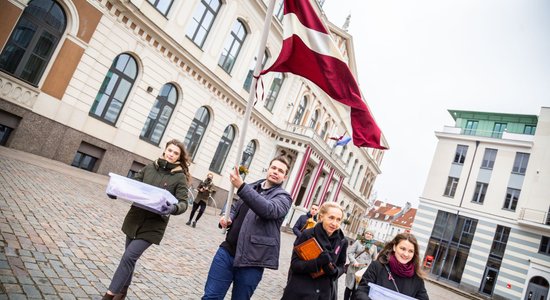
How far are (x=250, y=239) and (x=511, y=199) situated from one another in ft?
106

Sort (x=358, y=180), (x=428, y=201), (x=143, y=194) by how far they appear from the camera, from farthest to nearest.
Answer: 1. (x=358, y=180)
2. (x=428, y=201)
3. (x=143, y=194)

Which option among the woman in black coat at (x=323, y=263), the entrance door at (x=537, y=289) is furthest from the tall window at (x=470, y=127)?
the woman in black coat at (x=323, y=263)

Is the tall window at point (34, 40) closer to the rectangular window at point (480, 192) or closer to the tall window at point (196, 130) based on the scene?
the tall window at point (196, 130)

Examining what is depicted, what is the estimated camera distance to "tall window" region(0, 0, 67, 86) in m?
10.4

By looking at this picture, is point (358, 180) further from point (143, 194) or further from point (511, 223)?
point (143, 194)

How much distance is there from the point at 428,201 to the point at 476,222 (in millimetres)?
4329

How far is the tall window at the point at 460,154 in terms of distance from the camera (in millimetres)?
31109

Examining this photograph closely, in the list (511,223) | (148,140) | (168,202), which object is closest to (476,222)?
(511,223)

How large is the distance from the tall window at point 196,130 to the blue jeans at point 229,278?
14551 millimetres

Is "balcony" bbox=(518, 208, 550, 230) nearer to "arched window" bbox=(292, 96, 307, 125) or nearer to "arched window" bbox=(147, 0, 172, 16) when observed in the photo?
"arched window" bbox=(292, 96, 307, 125)

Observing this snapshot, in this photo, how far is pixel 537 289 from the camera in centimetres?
2388

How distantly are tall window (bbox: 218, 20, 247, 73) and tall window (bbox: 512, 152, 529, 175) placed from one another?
1041 inches

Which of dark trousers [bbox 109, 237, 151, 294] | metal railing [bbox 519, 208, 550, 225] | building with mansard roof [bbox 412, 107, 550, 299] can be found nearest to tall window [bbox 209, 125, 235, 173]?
dark trousers [bbox 109, 237, 151, 294]

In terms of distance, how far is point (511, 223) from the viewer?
87.9ft
